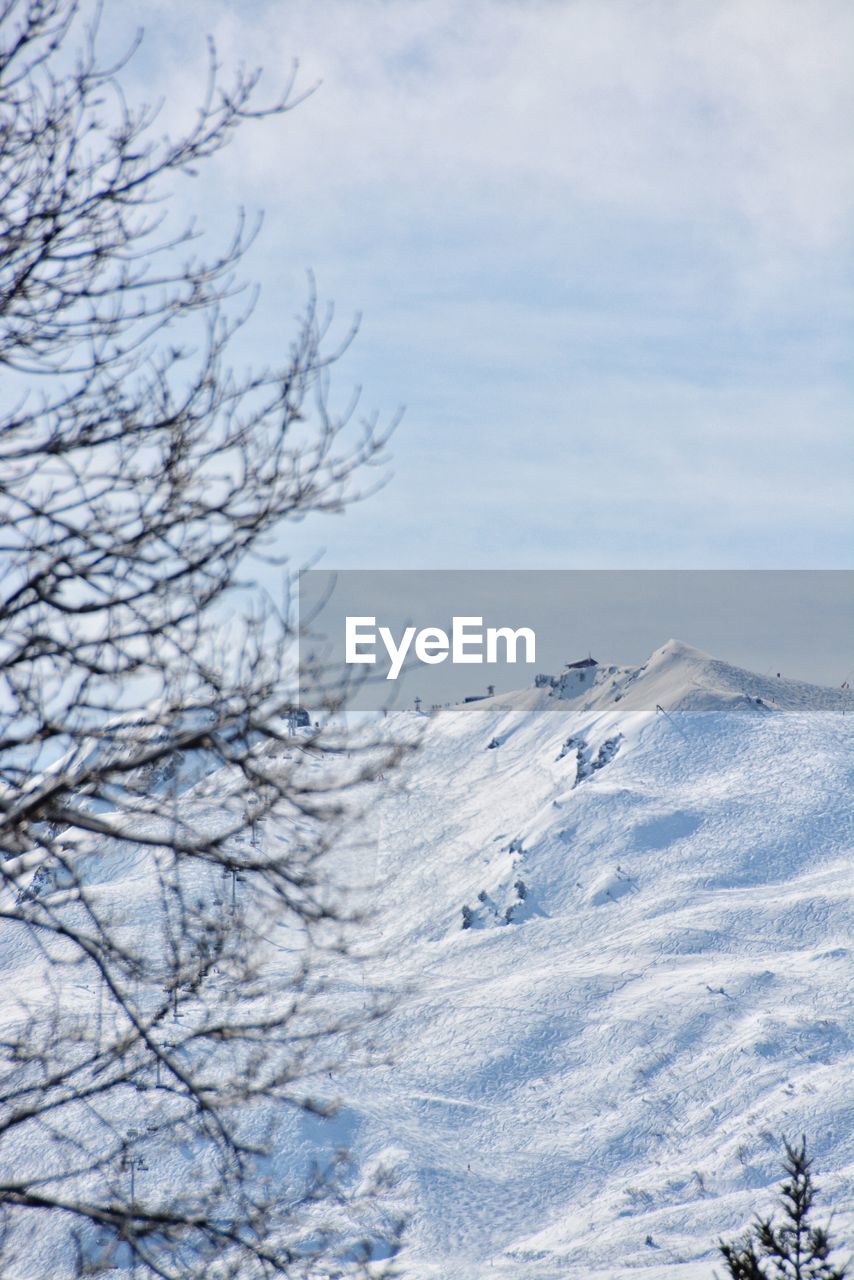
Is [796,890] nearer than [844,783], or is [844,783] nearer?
[796,890]

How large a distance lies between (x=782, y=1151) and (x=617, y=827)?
121ft

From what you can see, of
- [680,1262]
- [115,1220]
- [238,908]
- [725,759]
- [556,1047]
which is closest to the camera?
[115,1220]

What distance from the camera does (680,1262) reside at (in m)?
36.1

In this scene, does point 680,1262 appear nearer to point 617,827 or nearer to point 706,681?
point 617,827

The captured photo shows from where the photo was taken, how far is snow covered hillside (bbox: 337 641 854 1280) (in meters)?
43.1

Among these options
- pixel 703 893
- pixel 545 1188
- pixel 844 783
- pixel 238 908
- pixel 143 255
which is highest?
pixel 143 255

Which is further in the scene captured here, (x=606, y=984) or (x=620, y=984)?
(x=606, y=984)

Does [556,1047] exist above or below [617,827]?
below

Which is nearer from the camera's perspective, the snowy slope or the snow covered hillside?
the snowy slope

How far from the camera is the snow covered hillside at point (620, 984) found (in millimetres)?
43062

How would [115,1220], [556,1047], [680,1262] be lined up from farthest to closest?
[556,1047]
[680,1262]
[115,1220]

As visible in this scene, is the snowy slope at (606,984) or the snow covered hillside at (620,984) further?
the snow covered hillside at (620,984)

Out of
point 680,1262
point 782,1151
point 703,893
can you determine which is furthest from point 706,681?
point 680,1262

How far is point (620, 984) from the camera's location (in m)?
61.7
